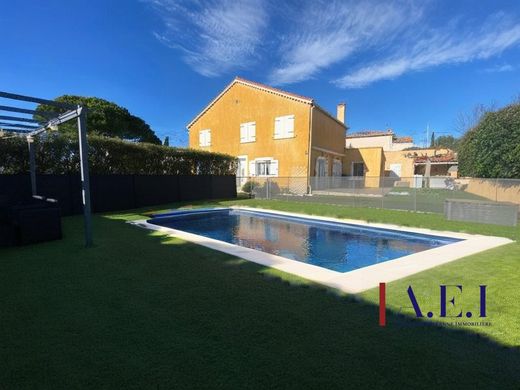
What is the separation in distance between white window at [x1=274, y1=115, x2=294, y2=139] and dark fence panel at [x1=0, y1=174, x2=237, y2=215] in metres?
5.53

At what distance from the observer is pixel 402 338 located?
2.52 meters

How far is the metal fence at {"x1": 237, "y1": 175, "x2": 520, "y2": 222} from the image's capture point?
10.4m

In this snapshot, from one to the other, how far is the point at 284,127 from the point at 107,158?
1268 cm

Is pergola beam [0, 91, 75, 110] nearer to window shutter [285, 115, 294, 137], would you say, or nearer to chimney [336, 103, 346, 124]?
window shutter [285, 115, 294, 137]

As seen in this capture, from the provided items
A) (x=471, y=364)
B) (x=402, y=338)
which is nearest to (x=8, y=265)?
(x=402, y=338)

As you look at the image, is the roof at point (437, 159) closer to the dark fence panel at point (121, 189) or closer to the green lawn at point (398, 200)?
the green lawn at point (398, 200)

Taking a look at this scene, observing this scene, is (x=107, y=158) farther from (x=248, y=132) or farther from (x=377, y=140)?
(x=377, y=140)

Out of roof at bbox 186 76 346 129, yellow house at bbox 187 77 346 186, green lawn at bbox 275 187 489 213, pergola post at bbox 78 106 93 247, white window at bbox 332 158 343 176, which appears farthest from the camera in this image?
white window at bbox 332 158 343 176

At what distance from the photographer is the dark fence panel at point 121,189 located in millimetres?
9568

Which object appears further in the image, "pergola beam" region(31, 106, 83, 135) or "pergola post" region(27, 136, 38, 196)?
"pergola post" region(27, 136, 38, 196)

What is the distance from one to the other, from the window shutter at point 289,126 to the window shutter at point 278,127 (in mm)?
433

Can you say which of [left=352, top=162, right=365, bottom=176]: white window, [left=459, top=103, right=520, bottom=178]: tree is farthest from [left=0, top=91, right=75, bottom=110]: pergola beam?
[left=352, top=162, right=365, bottom=176]: white window

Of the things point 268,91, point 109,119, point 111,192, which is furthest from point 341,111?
point 111,192

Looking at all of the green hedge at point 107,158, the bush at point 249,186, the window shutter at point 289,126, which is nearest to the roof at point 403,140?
the window shutter at point 289,126
